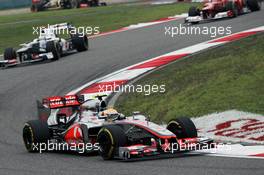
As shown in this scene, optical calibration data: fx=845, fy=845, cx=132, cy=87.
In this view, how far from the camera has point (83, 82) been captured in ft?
74.2

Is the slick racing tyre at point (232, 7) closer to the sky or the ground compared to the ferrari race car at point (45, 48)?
closer to the sky

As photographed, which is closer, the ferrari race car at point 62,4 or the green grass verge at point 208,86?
the green grass verge at point 208,86

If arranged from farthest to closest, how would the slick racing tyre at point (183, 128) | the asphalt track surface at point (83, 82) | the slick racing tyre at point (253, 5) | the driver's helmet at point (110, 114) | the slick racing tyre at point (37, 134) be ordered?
the slick racing tyre at point (253, 5), the slick racing tyre at point (37, 134), the driver's helmet at point (110, 114), the slick racing tyre at point (183, 128), the asphalt track surface at point (83, 82)

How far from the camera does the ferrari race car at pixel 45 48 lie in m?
27.8

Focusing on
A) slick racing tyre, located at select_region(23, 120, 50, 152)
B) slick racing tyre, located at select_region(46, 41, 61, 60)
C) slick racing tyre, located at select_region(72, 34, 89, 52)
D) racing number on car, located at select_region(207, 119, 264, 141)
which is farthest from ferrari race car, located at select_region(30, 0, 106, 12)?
racing number on car, located at select_region(207, 119, 264, 141)

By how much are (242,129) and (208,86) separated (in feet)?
11.0

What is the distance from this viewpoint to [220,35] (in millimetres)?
28297

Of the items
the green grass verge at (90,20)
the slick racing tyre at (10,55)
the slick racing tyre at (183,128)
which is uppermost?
the slick racing tyre at (183,128)

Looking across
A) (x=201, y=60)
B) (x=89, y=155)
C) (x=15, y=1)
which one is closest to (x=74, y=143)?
(x=89, y=155)

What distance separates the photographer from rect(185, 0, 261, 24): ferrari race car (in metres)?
33.6

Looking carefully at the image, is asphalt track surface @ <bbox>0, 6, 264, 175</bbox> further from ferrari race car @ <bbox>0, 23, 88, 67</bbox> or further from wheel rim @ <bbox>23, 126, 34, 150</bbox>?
ferrari race car @ <bbox>0, 23, 88, 67</bbox>

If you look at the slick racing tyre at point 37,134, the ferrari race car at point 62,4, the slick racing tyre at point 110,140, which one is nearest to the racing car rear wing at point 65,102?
the slick racing tyre at point 37,134

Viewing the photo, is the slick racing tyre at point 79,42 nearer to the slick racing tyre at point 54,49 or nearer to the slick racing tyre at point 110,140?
the slick racing tyre at point 54,49

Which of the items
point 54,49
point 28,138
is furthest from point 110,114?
point 54,49
